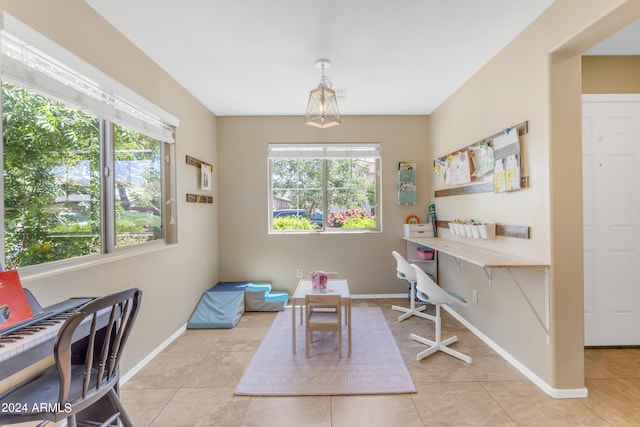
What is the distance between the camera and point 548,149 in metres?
1.95

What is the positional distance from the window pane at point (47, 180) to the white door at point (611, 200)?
3.75 meters

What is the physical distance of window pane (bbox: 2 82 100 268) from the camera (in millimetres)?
1503

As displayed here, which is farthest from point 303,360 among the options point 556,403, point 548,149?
point 548,149

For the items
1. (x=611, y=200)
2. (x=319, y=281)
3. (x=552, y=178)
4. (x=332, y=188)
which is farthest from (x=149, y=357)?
(x=611, y=200)

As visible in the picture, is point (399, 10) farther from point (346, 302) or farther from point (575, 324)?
point (575, 324)

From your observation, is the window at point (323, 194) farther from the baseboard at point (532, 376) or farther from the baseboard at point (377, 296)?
the baseboard at point (532, 376)

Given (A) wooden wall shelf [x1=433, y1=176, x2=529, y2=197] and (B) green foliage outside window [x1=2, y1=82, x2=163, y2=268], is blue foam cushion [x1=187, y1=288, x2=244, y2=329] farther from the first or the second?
(A) wooden wall shelf [x1=433, y1=176, x2=529, y2=197]

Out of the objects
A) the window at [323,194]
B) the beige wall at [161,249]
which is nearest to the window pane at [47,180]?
the beige wall at [161,249]

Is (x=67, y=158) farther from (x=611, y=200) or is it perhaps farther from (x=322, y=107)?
(x=611, y=200)

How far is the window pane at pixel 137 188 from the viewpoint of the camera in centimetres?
228

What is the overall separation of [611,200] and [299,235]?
10.5ft

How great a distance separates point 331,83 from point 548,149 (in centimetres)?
196

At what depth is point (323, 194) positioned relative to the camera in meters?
4.23

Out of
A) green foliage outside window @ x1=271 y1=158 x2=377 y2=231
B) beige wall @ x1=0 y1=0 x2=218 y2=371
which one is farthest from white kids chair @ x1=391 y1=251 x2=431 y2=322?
beige wall @ x1=0 y1=0 x2=218 y2=371
